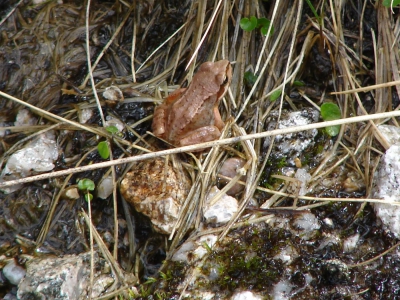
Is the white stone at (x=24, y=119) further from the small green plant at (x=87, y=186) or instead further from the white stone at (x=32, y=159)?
the small green plant at (x=87, y=186)

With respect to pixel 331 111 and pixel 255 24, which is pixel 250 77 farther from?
pixel 331 111

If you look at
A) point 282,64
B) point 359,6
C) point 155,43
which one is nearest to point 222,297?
point 282,64

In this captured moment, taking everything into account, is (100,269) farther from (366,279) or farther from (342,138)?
(342,138)

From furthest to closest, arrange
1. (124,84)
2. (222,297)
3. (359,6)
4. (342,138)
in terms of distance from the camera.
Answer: (124,84) → (359,6) → (342,138) → (222,297)

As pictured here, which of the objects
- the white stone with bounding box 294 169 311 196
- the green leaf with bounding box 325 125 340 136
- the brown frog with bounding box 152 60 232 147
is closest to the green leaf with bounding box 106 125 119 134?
the brown frog with bounding box 152 60 232 147

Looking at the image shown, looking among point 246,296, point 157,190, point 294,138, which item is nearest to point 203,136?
point 157,190

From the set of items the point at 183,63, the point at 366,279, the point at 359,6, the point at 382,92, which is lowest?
the point at 366,279

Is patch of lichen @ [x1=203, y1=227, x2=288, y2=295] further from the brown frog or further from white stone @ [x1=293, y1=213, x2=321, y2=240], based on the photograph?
the brown frog

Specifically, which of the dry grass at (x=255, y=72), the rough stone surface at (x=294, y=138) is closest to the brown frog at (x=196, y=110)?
the dry grass at (x=255, y=72)
